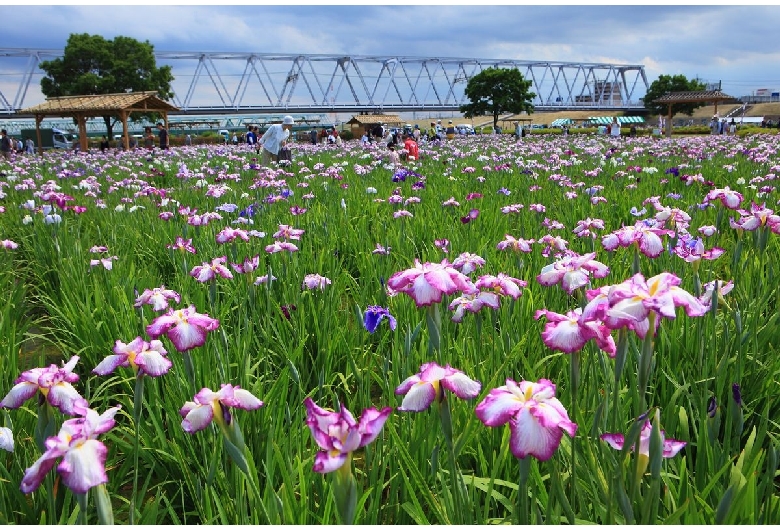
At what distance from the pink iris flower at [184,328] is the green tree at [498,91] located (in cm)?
5499

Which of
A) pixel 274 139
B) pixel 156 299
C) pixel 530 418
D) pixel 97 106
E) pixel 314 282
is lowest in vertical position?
pixel 314 282

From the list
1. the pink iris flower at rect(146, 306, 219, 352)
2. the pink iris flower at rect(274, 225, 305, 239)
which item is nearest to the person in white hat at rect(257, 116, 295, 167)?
the pink iris flower at rect(274, 225, 305, 239)

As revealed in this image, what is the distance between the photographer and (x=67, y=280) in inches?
141

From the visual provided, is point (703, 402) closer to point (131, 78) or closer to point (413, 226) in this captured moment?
point (413, 226)

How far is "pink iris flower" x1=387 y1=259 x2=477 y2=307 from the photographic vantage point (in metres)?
1.34

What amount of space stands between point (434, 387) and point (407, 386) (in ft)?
0.25

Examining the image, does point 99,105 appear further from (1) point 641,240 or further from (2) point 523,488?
(2) point 523,488

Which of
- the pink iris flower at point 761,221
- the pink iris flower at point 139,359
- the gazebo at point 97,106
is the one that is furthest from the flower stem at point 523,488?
the gazebo at point 97,106

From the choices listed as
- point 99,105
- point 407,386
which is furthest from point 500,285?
point 99,105

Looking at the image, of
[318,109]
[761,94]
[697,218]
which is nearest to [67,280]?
[697,218]

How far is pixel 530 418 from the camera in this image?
0.95 meters

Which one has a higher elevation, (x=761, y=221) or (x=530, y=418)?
(x=761, y=221)

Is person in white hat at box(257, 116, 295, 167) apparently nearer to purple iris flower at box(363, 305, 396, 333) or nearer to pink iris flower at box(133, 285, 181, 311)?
pink iris flower at box(133, 285, 181, 311)

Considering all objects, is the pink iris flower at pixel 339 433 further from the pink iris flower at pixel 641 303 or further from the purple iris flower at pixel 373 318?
the purple iris flower at pixel 373 318
